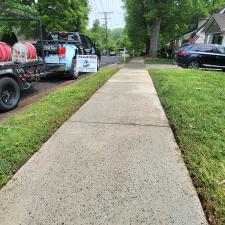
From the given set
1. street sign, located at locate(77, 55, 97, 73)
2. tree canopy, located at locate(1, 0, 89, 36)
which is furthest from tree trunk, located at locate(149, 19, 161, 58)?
street sign, located at locate(77, 55, 97, 73)

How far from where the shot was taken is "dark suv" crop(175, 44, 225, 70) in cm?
1521

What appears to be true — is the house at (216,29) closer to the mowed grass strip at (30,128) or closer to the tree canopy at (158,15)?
the tree canopy at (158,15)

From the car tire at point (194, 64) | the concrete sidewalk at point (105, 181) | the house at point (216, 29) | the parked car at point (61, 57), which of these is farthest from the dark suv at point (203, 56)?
the concrete sidewalk at point (105, 181)

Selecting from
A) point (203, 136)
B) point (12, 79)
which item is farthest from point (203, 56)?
point (203, 136)

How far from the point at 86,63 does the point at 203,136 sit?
8111 millimetres

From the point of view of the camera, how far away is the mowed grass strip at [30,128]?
3.33 metres

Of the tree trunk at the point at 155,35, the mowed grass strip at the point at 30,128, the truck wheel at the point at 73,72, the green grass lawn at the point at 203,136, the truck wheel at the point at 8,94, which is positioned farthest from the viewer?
the tree trunk at the point at 155,35

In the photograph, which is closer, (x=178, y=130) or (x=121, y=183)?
(x=121, y=183)

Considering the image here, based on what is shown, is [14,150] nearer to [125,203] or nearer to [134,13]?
[125,203]

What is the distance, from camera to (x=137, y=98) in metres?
6.73

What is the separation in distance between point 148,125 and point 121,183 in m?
1.95

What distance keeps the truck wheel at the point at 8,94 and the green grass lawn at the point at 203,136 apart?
3.54 meters

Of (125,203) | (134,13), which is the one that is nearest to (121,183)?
(125,203)

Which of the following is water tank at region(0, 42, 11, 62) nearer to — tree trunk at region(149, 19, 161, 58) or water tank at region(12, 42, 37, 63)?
water tank at region(12, 42, 37, 63)
